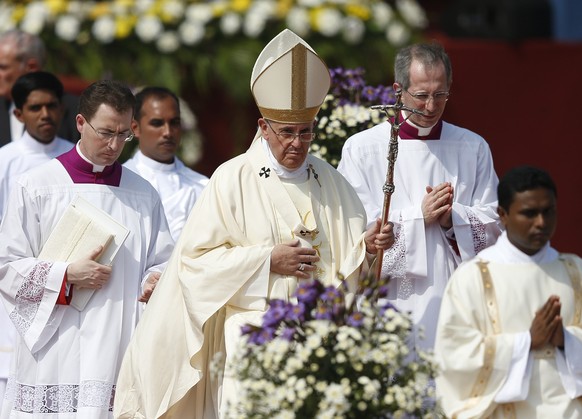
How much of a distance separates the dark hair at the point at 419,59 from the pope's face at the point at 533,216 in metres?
1.63

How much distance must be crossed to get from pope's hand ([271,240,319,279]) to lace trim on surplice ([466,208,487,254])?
3.23 feet

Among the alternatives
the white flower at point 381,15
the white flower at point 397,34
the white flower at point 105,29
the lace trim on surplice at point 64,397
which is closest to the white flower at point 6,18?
the white flower at point 105,29

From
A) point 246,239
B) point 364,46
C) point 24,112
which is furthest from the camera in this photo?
point 364,46

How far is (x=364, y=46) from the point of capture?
1236 centimetres

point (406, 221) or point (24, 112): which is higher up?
point (24, 112)

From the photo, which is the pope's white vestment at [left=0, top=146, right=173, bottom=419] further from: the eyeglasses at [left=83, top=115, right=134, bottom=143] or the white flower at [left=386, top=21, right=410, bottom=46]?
the white flower at [left=386, top=21, right=410, bottom=46]

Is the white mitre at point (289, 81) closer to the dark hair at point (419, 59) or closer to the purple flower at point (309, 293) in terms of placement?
the dark hair at point (419, 59)

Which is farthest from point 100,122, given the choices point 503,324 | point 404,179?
point 503,324

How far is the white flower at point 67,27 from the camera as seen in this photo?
1226cm

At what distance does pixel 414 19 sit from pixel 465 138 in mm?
4790

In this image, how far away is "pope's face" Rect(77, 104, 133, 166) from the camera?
24.8 feet

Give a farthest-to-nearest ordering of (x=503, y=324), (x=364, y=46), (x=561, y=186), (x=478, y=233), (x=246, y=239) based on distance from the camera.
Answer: (x=561, y=186) < (x=364, y=46) < (x=478, y=233) < (x=246, y=239) < (x=503, y=324)

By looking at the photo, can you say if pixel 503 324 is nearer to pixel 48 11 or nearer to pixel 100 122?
pixel 100 122

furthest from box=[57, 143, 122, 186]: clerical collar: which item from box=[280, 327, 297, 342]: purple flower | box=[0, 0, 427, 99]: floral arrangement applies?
box=[0, 0, 427, 99]: floral arrangement
